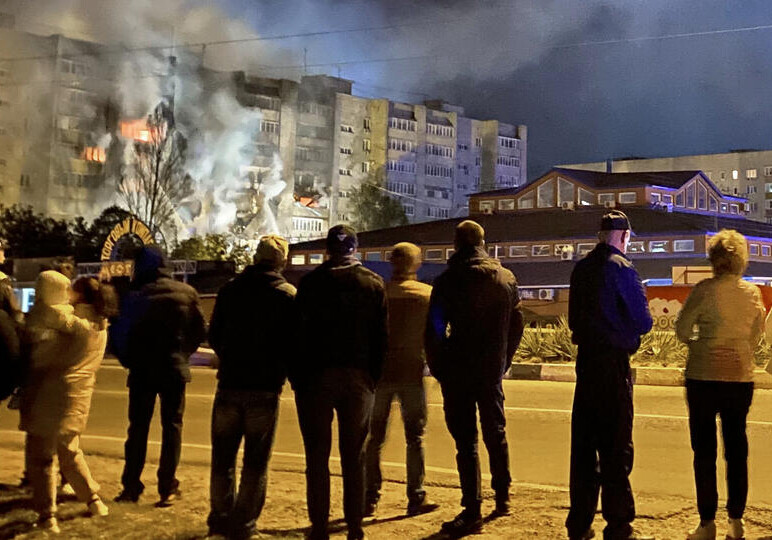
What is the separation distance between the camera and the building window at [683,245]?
46875 mm

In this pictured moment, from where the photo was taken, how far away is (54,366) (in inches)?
233

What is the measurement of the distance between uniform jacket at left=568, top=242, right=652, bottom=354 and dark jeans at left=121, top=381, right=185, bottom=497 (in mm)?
2848

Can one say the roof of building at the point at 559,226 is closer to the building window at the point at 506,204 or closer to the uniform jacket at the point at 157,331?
the building window at the point at 506,204

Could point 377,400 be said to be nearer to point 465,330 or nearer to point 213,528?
point 465,330

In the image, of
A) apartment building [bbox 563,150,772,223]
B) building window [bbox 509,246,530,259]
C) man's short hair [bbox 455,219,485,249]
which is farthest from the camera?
apartment building [bbox 563,150,772,223]

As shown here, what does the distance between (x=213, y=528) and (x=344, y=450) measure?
1.01 m

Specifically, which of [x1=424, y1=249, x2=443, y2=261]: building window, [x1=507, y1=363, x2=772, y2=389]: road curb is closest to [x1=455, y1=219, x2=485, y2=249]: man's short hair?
[x1=507, y1=363, x2=772, y2=389]: road curb

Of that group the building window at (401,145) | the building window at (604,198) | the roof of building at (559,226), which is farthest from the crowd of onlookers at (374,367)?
the building window at (401,145)

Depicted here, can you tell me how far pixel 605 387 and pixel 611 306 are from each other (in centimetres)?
46

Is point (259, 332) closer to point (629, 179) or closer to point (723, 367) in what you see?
point (723, 367)

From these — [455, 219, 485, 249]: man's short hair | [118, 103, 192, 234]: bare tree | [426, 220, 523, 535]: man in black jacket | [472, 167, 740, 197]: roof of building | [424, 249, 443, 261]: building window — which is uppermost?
[118, 103, 192, 234]: bare tree

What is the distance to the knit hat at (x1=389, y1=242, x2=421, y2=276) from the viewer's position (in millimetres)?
6449

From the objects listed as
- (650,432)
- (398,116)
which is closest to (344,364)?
(650,432)

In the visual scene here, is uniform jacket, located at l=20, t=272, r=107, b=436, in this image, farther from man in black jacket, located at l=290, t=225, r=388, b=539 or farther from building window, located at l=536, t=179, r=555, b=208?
building window, located at l=536, t=179, r=555, b=208
